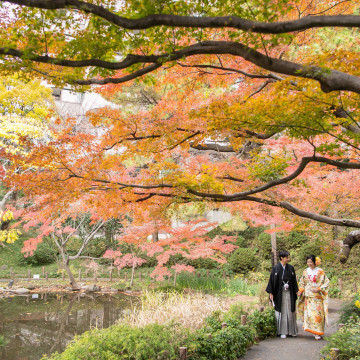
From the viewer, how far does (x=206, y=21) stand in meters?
2.52

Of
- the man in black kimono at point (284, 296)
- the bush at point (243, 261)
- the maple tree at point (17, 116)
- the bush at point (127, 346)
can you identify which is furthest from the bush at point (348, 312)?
the bush at point (243, 261)

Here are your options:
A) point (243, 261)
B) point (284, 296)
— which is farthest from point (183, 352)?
point (243, 261)

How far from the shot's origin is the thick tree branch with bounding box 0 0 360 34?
242 cm

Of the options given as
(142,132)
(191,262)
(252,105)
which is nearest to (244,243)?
(191,262)

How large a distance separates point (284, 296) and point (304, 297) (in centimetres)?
42

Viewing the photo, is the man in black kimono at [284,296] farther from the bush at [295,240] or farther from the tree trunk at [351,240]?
the bush at [295,240]

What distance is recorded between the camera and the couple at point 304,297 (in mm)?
5605

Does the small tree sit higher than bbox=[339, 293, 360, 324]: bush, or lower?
higher

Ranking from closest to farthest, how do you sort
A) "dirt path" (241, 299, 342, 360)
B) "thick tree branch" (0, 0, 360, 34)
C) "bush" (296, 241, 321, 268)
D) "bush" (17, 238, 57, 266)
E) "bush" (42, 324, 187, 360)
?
"thick tree branch" (0, 0, 360, 34)
"bush" (42, 324, 187, 360)
"dirt path" (241, 299, 342, 360)
"bush" (296, 241, 321, 268)
"bush" (17, 238, 57, 266)

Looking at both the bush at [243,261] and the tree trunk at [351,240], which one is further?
the bush at [243,261]

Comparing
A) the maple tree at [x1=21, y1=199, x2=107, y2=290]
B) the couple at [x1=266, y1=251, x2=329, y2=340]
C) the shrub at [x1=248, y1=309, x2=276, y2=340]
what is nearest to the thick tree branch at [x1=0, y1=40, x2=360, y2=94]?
the couple at [x1=266, y1=251, x2=329, y2=340]

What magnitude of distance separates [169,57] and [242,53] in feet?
2.03

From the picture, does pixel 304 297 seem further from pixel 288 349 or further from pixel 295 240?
pixel 295 240

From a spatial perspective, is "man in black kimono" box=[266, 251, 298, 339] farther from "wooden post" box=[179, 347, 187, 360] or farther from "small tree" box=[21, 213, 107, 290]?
"small tree" box=[21, 213, 107, 290]
